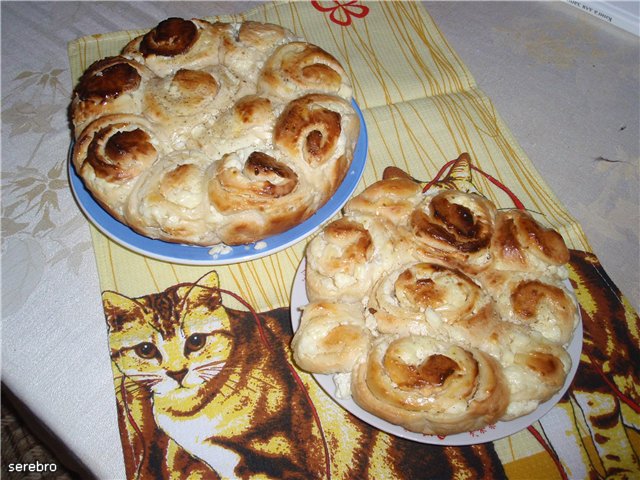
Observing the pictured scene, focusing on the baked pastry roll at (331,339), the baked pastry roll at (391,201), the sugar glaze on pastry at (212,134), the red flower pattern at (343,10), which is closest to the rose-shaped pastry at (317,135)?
the sugar glaze on pastry at (212,134)

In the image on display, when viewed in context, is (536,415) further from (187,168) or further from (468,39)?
(468,39)

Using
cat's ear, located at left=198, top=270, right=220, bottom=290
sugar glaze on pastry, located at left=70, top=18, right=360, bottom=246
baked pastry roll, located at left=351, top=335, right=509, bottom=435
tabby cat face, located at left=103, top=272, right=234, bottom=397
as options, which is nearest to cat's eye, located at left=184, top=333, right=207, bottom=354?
tabby cat face, located at left=103, top=272, right=234, bottom=397

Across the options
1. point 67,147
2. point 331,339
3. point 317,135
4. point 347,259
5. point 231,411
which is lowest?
point 231,411

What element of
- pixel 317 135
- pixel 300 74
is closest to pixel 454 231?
pixel 317 135

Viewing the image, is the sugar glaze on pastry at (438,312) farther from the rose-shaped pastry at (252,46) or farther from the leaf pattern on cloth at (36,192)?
the leaf pattern on cloth at (36,192)

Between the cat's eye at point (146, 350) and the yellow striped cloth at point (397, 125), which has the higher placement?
the yellow striped cloth at point (397, 125)

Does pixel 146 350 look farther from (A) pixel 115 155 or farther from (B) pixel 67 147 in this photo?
(B) pixel 67 147
